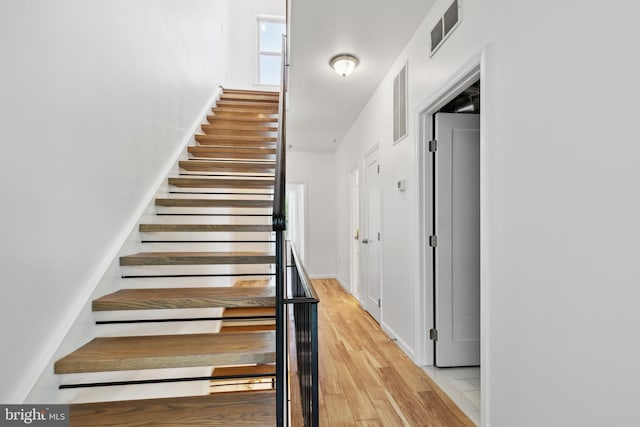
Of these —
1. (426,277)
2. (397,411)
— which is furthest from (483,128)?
(397,411)

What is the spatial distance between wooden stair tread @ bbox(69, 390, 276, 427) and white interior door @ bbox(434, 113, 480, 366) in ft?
5.22

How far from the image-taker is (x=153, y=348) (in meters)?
1.65

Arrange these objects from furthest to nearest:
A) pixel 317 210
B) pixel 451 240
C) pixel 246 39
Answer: pixel 246 39 → pixel 317 210 → pixel 451 240

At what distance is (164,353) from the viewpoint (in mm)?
1582

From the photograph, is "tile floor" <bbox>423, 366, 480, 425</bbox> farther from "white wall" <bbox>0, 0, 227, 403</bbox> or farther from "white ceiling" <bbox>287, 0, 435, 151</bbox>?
"white ceiling" <bbox>287, 0, 435, 151</bbox>

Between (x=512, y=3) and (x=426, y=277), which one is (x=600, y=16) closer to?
(x=512, y=3)

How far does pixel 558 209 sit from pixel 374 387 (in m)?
1.73

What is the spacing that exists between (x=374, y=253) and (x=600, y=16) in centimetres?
323

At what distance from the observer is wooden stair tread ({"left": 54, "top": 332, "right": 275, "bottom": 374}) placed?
151 cm

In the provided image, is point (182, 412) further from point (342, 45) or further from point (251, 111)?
point (251, 111)

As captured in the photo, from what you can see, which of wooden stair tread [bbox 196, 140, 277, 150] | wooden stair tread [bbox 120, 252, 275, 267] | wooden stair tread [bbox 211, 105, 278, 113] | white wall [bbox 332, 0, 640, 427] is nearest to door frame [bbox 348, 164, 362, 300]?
wooden stair tread [bbox 211, 105, 278, 113]

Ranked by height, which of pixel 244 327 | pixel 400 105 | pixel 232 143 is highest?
pixel 400 105

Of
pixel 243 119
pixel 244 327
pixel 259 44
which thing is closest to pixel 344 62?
pixel 243 119

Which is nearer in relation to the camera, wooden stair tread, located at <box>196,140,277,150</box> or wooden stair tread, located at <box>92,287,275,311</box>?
wooden stair tread, located at <box>92,287,275,311</box>
